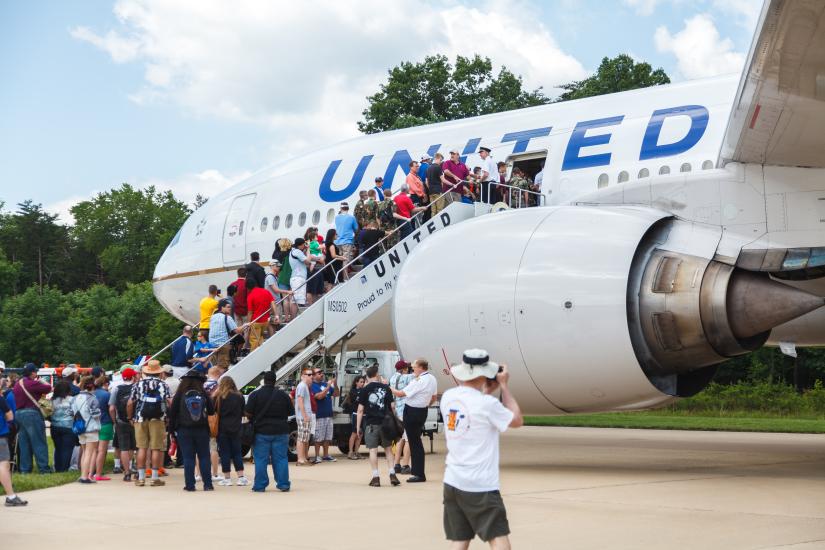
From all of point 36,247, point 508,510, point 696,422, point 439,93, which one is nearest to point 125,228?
point 36,247

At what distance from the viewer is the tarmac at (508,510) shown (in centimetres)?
849

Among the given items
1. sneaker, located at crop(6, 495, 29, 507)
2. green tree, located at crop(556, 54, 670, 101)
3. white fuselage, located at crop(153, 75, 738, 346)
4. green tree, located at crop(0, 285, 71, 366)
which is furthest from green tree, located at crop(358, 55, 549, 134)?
sneaker, located at crop(6, 495, 29, 507)

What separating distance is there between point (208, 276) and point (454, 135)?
6.06 m

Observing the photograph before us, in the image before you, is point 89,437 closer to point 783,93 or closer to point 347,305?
point 347,305

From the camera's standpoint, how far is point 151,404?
516 inches

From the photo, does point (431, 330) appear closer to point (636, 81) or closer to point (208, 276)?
point (208, 276)

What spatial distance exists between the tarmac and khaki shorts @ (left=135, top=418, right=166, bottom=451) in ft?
1.89

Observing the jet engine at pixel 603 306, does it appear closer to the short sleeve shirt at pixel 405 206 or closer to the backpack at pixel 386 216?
the short sleeve shirt at pixel 405 206

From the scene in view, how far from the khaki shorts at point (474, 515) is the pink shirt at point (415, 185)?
33.3 ft

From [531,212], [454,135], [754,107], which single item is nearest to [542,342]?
[531,212]

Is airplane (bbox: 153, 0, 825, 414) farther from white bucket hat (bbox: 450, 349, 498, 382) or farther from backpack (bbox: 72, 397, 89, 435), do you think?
white bucket hat (bbox: 450, 349, 498, 382)

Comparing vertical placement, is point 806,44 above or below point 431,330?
above

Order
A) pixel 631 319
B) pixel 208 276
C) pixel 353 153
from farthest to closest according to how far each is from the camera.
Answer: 1. pixel 208 276
2. pixel 353 153
3. pixel 631 319

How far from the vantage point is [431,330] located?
44.1 ft
